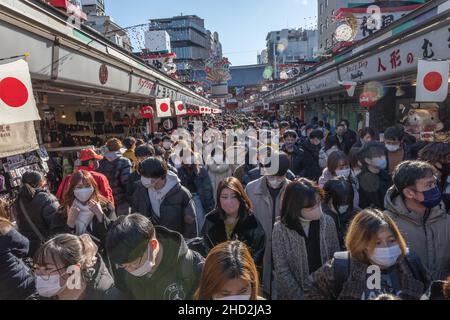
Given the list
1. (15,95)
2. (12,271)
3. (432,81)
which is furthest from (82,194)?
(432,81)

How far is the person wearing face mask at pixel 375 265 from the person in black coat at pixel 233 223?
1.03 metres

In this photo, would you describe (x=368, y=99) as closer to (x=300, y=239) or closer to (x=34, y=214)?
(x=300, y=239)

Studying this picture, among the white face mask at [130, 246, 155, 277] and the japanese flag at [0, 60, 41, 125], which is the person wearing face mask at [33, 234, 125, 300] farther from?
the japanese flag at [0, 60, 41, 125]

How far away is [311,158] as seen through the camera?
265 inches

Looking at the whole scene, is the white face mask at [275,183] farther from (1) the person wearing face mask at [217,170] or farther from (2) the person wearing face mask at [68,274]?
(2) the person wearing face mask at [68,274]

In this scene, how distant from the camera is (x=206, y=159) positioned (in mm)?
6070

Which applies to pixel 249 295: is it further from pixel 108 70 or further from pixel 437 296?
pixel 108 70

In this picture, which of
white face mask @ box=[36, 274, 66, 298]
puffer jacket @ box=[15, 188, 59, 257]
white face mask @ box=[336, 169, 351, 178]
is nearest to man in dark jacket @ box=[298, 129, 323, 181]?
white face mask @ box=[336, 169, 351, 178]

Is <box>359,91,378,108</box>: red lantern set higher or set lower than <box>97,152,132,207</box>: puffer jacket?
higher

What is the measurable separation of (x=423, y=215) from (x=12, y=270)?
10.9 feet

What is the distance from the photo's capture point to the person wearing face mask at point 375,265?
2107mm

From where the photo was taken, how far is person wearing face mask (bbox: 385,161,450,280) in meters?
2.55

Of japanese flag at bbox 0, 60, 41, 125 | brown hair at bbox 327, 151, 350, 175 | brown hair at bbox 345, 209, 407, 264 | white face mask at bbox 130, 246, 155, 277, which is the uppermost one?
japanese flag at bbox 0, 60, 41, 125
